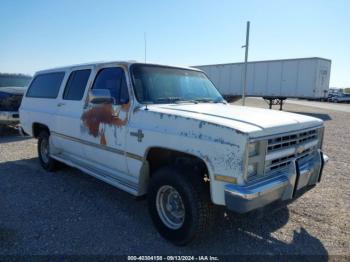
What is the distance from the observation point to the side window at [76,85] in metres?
4.64

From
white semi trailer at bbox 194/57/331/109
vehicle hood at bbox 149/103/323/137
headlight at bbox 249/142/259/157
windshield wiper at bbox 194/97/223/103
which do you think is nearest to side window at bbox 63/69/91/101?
vehicle hood at bbox 149/103/323/137

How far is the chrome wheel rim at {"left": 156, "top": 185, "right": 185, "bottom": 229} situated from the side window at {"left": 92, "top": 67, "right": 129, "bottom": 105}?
1.26m

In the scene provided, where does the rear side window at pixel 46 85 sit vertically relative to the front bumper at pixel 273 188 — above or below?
above

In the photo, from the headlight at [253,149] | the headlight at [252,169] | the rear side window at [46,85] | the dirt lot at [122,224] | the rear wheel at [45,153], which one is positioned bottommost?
the dirt lot at [122,224]

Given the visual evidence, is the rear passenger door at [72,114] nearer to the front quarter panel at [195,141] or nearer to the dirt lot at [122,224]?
the dirt lot at [122,224]

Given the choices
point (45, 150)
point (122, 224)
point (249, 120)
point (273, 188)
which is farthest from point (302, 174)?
point (45, 150)

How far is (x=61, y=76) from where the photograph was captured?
538cm

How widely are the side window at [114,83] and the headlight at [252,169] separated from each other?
1798 mm

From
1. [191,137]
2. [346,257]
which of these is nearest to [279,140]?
[191,137]

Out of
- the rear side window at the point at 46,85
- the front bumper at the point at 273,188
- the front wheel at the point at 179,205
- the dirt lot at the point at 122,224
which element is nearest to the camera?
the front bumper at the point at 273,188

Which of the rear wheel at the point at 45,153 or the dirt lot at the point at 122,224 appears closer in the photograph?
the dirt lot at the point at 122,224

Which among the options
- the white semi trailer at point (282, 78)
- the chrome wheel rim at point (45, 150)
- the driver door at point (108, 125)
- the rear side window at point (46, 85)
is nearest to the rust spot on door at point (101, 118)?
the driver door at point (108, 125)

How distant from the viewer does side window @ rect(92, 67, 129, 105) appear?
3.81 m

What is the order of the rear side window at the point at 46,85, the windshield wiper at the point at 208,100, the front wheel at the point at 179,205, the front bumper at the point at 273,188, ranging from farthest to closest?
the rear side window at the point at 46,85, the windshield wiper at the point at 208,100, the front wheel at the point at 179,205, the front bumper at the point at 273,188
